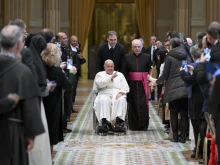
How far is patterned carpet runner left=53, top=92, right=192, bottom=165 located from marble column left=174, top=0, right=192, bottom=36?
12173 mm

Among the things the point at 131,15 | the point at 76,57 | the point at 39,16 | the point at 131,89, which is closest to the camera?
the point at 131,89

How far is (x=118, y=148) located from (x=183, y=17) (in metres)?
15.4

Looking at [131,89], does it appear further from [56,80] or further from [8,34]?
[8,34]

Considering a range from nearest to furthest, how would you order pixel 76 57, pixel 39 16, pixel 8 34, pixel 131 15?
pixel 8 34
pixel 76 57
pixel 39 16
pixel 131 15

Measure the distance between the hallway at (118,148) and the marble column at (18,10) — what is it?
9.76m

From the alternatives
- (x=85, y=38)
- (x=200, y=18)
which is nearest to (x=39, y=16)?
(x=85, y=38)

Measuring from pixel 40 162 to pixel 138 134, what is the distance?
5104 millimetres

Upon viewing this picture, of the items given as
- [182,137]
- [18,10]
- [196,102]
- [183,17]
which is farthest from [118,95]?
[183,17]

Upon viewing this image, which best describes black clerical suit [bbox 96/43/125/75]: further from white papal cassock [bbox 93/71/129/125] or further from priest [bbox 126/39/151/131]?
white papal cassock [bbox 93/71/129/125]

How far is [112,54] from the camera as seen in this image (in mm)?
13930

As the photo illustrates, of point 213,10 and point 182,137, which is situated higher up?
point 213,10

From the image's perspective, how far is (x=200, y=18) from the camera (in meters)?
26.7

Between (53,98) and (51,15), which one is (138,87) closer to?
(53,98)

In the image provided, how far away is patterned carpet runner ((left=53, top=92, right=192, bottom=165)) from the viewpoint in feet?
32.9
